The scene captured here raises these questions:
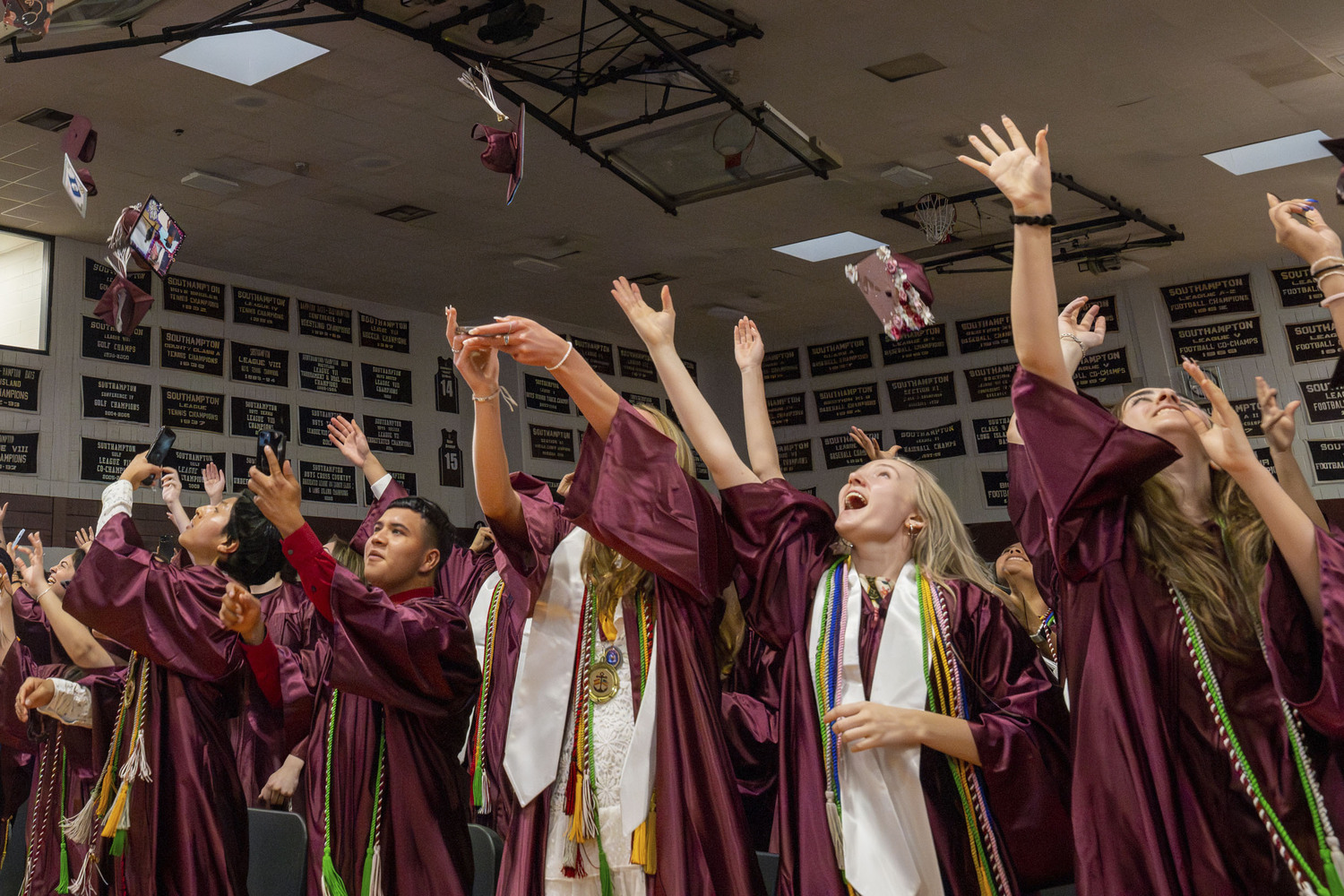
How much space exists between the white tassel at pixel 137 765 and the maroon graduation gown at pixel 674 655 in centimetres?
150

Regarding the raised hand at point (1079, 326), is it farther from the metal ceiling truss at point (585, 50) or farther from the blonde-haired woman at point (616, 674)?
the metal ceiling truss at point (585, 50)

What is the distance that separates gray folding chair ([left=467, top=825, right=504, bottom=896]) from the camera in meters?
3.52

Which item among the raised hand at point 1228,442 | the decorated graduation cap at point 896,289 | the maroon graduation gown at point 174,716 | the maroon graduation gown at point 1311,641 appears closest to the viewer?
the maroon graduation gown at point 1311,641

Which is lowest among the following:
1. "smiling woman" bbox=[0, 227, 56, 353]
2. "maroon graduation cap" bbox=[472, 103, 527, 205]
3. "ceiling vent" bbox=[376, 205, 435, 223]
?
"maroon graduation cap" bbox=[472, 103, 527, 205]

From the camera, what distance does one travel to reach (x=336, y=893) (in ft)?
9.97

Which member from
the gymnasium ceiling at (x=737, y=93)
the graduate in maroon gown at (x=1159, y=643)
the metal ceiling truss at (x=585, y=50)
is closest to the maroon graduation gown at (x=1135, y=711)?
the graduate in maroon gown at (x=1159, y=643)

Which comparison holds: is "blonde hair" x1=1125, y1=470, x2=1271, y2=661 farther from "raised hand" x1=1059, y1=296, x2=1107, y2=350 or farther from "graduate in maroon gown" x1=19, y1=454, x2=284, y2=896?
"graduate in maroon gown" x1=19, y1=454, x2=284, y2=896

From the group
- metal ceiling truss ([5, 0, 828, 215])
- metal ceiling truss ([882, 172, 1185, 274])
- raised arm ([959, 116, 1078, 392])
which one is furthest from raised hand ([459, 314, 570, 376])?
metal ceiling truss ([882, 172, 1185, 274])

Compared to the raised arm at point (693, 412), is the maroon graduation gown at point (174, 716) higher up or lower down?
lower down

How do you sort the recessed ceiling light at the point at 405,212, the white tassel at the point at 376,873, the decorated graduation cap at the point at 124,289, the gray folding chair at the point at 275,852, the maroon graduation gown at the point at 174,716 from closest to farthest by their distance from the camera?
the white tassel at the point at 376,873
the maroon graduation gown at the point at 174,716
the gray folding chair at the point at 275,852
the decorated graduation cap at the point at 124,289
the recessed ceiling light at the point at 405,212

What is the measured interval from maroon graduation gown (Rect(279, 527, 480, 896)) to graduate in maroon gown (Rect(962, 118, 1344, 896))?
64.4 inches

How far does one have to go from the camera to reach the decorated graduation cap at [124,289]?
4.46 metres

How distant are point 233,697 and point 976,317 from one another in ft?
30.5

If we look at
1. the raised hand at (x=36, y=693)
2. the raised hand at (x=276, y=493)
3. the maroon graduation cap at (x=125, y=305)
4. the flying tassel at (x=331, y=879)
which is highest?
the maroon graduation cap at (x=125, y=305)
